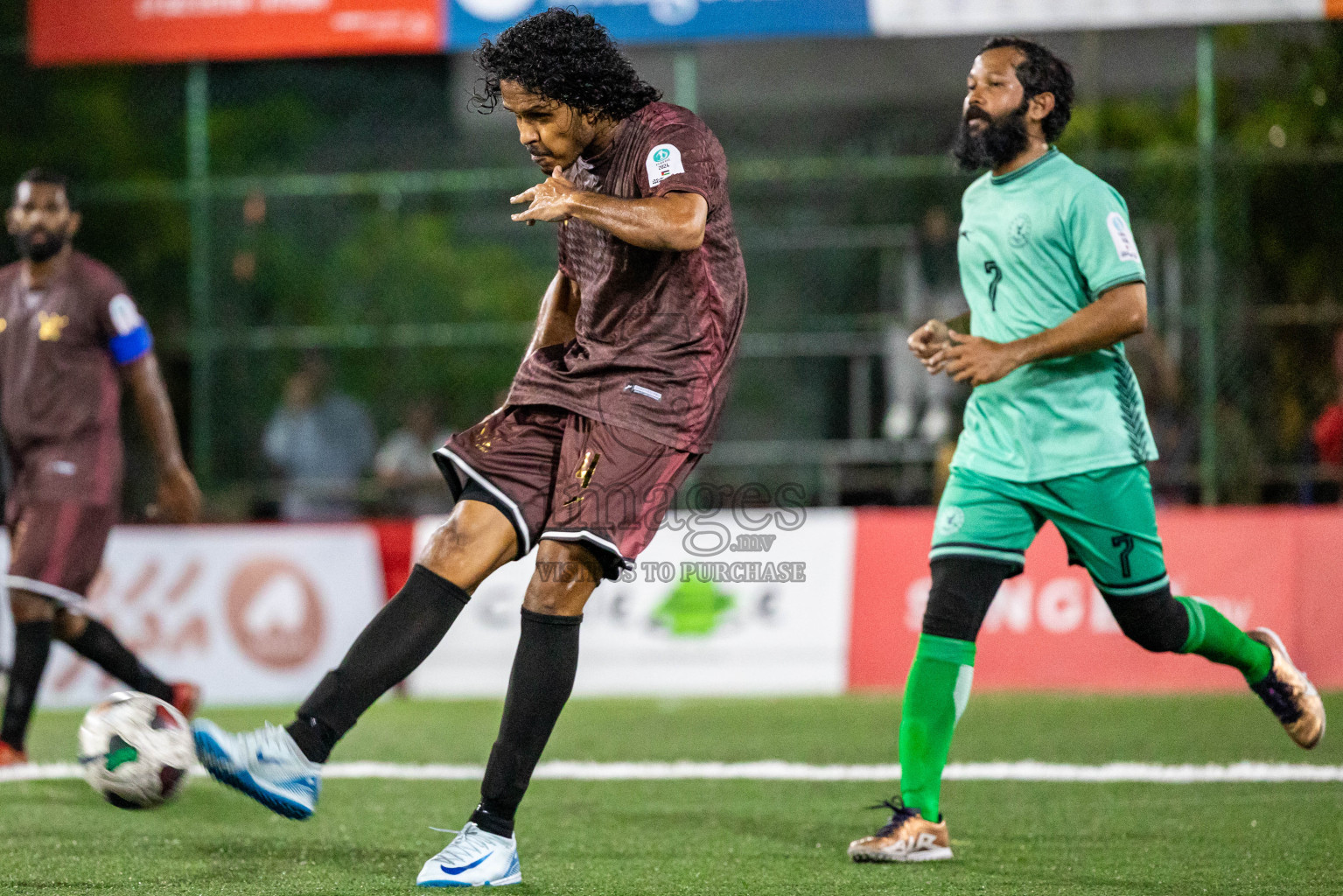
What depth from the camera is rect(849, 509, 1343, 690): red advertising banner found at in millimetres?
8906

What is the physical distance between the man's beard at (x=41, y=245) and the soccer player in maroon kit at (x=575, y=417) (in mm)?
3196

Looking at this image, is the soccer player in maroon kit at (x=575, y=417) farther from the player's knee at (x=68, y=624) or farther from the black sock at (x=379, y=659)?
the player's knee at (x=68, y=624)

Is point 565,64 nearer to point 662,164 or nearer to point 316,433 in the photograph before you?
point 662,164

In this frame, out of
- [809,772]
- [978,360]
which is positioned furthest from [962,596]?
[809,772]

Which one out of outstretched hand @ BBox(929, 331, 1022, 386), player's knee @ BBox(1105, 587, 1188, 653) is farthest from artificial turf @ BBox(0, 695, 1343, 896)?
outstretched hand @ BBox(929, 331, 1022, 386)

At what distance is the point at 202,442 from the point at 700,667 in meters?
5.32

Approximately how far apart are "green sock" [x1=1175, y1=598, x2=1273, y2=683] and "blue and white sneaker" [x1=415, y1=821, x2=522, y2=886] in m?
2.15

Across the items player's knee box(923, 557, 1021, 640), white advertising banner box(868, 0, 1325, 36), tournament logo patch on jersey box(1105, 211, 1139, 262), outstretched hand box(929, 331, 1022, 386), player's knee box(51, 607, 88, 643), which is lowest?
player's knee box(51, 607, 88, 643)

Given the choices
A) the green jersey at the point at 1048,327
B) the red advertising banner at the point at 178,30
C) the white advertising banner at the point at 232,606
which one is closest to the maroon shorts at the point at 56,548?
the white advertising banner at the point at 232,606

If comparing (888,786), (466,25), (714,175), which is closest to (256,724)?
(888,786)

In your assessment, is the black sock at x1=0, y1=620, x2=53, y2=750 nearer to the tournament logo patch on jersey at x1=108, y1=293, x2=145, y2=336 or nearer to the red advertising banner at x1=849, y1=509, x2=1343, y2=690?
the tournament logo patch on jersey at x1=108, y1=293, x2=145, y2=336

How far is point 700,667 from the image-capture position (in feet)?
30.3

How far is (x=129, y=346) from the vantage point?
668 cm

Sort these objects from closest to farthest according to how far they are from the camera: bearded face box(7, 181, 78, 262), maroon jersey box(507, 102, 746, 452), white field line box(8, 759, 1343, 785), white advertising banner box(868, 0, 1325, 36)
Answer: maroon jersey box(507, 102, 746, 452) < white field line box(8, 759, 1343, 785) < bearded face box(7, 181, 78, 262) < white advertising banner box(868, 0, 1325, 36)
